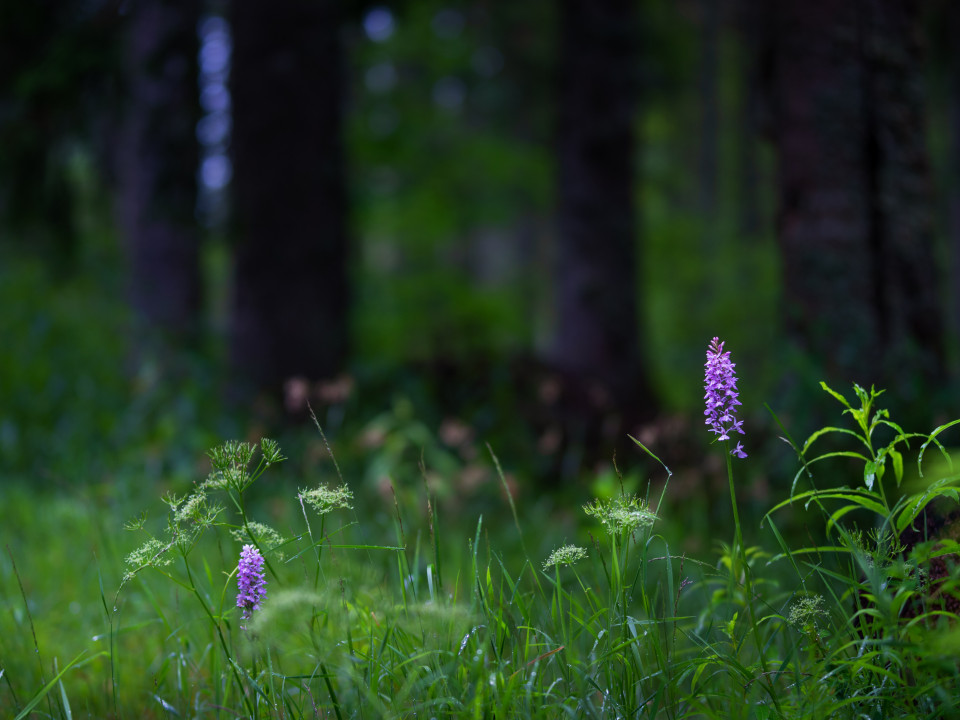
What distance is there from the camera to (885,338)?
3594 mm

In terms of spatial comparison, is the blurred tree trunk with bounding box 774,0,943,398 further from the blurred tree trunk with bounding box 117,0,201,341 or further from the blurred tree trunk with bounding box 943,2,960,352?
the blurred tree trunk with bounding box 943,2,960,352

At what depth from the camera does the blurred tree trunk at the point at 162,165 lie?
554 cm

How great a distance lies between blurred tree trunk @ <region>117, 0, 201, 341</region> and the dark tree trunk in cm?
341

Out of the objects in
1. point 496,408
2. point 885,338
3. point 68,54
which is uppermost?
point 68,54

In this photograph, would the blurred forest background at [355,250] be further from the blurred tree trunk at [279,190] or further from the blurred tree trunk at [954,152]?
the blurred tree trunk at [954,152]

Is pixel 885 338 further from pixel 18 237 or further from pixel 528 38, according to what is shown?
pixel 528 38

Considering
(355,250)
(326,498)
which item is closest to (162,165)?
(355,250)

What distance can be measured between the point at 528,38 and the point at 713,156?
635 centimetres

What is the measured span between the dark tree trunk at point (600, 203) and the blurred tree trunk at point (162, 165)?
3408 mm

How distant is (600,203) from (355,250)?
2367mm

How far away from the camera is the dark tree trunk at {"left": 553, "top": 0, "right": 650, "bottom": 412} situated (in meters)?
7.02

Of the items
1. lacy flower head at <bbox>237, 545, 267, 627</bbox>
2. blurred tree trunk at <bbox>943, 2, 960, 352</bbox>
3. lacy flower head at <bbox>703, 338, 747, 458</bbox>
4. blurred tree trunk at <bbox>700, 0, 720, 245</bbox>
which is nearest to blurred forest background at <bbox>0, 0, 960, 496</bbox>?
blurred tree trunk at <bbox>943, 2, 960, 352</bbox>

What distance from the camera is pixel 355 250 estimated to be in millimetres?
6766

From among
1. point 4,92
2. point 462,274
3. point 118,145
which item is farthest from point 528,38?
point 4,92
